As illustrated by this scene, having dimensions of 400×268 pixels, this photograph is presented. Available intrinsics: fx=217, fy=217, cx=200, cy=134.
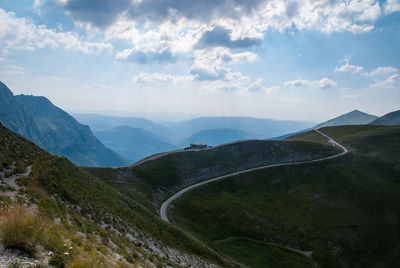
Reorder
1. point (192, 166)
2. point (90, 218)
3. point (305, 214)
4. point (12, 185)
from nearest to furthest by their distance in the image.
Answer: point (12, 185)
point (90, 218)
point (305, 214)
point (192, 166)

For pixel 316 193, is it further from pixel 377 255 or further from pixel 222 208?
pixel 222 208

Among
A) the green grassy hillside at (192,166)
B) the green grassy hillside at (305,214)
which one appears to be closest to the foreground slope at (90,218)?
the green grassy hillside at (305,214)

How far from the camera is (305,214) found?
2493 inches

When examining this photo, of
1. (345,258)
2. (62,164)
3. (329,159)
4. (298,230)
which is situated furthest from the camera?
(329,159)

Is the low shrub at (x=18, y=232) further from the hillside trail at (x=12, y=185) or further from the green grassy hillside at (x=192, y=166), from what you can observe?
the green grassy hillside at (x=192, y=166)

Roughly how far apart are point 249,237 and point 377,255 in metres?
30.6

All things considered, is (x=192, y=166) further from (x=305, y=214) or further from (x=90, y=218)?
(x=90, y=218)

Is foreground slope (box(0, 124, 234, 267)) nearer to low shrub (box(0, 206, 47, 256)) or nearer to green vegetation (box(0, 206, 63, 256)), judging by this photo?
green vegetation (box(0, 206, 63, 256))

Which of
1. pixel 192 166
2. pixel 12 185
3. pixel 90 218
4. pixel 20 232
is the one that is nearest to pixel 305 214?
pixel 192 166

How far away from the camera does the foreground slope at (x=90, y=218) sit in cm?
1578

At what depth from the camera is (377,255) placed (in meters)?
52.2

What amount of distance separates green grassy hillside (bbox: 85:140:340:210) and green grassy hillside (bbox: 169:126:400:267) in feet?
30.0

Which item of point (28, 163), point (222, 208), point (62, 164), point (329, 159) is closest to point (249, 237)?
point (222, 208)

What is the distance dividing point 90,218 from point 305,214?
61083 mm
